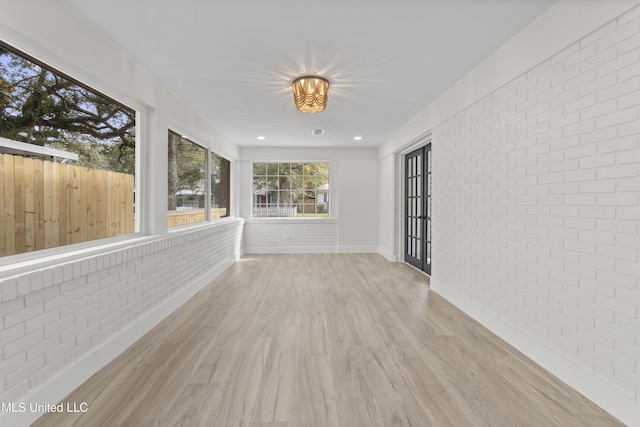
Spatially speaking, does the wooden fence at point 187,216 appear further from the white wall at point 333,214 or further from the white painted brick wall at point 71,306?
the white wall at point 333,214

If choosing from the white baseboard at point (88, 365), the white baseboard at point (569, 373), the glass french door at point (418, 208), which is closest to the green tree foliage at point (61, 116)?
the white baseboard at point (88, 365)

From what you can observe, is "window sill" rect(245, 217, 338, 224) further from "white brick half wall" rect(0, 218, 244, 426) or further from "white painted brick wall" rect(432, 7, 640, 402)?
"white painted brick wall" rect(432, 7, 640, 402)

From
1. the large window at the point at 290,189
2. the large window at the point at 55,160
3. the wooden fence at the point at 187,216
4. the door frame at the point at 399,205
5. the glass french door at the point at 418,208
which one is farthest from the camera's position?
the large window at the point at 290,189

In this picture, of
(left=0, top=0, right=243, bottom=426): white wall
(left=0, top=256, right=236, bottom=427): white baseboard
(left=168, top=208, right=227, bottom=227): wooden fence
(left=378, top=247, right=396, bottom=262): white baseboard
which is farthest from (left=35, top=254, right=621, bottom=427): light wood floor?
(left=378, top=247, right=396, bottom=262): white baseboard

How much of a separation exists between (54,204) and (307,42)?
2153 millimetres

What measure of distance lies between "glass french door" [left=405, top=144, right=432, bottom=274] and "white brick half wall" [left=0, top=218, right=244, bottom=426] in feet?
12.4

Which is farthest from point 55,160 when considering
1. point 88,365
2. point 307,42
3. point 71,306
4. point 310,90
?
point 310,90

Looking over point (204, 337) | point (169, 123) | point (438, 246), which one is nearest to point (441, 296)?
point (438, 246)

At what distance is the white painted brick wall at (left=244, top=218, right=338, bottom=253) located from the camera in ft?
24.9

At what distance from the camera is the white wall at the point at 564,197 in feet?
5.78

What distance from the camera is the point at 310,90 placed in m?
3.36

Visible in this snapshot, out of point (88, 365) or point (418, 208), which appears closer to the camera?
point (88, 365)

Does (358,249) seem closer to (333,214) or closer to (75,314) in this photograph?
(333,214)

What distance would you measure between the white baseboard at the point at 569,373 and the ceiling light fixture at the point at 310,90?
259 centimetres
